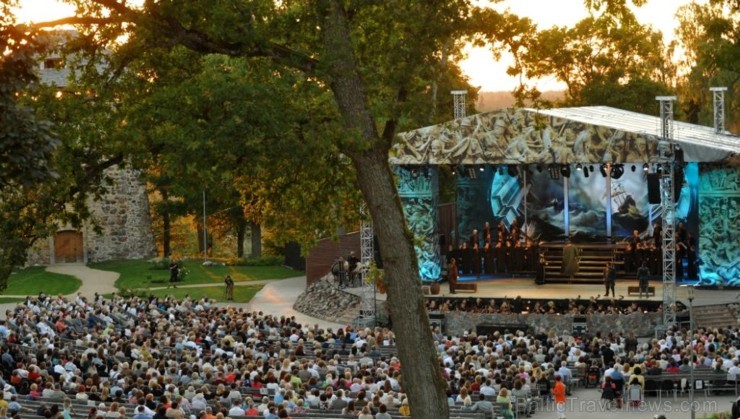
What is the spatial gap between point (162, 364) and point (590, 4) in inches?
488

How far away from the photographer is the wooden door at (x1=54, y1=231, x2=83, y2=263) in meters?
59.1

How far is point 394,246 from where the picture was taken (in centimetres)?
1500

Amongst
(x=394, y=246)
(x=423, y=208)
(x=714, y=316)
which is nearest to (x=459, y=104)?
(x=423, y=208)

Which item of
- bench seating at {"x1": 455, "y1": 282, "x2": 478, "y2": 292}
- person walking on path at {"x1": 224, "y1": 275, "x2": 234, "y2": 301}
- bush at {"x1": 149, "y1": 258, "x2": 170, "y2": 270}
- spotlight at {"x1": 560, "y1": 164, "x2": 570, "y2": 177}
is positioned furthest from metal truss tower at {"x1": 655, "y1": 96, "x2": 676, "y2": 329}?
bush at {"x1": 149, "y1": 258, "x2": 170, "y2": 270}

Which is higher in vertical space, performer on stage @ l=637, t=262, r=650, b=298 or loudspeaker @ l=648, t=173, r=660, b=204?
loudspeaker @ l=648, t=173, r=660, b=204

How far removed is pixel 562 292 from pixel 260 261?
21.7m

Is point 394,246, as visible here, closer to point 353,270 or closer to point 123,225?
A: point 353,270

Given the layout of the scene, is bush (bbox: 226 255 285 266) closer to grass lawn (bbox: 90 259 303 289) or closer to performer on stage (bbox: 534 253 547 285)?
grass lawn (bbox: 90 259 303 289)

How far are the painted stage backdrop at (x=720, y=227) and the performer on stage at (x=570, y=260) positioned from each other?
4595 millimetres

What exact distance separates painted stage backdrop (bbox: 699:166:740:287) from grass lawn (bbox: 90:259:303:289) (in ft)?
68.3

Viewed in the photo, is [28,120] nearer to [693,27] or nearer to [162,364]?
[162,364]

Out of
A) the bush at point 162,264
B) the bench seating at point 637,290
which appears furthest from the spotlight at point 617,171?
the bush at point 162,264

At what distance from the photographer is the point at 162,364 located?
25.3 m

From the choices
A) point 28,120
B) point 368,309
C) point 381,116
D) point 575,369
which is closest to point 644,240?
point 368,309
